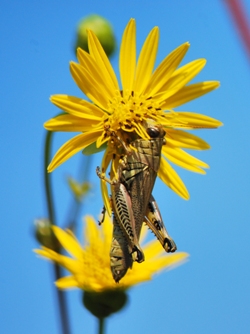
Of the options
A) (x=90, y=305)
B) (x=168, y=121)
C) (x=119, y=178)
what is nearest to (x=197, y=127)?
(x=168, y=121)

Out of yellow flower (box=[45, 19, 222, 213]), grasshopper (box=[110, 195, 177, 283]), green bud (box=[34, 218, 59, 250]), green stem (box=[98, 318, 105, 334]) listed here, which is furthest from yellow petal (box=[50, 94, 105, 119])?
green stem (box=[98, 318, 105, 334])

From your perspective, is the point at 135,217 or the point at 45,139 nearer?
the point at 135,217

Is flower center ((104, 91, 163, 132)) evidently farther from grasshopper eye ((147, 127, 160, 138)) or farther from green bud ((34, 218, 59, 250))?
green bud ((34, 218, 59, 250))

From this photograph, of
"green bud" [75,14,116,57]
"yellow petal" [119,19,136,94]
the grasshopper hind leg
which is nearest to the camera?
the grasshopper hind leg

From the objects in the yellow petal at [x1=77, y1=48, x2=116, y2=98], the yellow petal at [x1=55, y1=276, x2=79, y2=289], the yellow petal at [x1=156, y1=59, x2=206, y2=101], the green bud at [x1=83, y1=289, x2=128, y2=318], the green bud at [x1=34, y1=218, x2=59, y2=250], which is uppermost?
the yellow petal at [x1=77, y1=48, x2=116, y2=98]

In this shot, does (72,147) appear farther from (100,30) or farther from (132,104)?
(100,30)

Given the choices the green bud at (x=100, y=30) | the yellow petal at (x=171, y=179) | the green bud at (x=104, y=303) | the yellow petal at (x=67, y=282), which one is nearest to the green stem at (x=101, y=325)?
the green bud at (x=104, y=303)

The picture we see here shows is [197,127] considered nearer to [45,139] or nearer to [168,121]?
[168,121]
